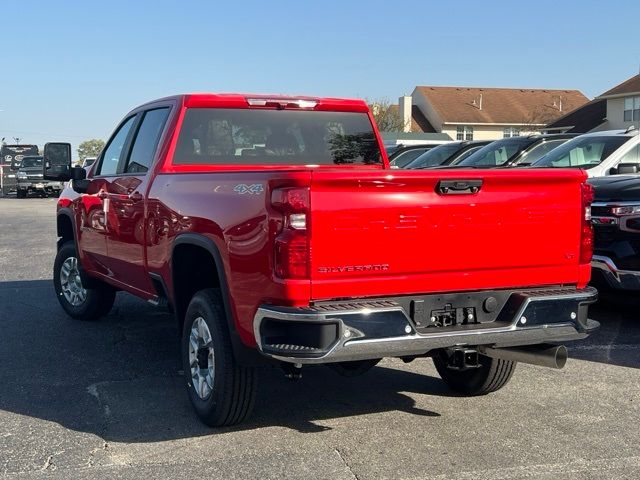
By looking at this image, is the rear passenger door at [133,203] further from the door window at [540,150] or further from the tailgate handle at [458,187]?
the door window at [540,150]

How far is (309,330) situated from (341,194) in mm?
700

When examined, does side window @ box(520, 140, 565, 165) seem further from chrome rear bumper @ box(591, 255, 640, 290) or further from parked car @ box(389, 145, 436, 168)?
chrome rear bumper @ box(591, 255, 640, 290)

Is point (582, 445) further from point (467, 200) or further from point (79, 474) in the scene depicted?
point (79, 474)

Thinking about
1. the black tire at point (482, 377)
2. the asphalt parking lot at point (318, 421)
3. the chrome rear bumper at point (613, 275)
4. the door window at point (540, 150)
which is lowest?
the asphalt parking lot at point (318, 421)

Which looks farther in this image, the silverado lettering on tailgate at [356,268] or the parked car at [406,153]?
the parked car at [406,153]

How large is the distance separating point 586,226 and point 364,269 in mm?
1457

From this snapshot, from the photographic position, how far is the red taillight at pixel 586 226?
4.64 meters

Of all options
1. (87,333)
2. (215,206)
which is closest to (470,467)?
(215,206)

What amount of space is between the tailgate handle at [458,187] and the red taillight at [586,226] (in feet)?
2.40

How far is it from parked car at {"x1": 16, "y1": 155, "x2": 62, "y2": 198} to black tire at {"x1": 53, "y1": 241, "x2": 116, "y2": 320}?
30.1 metres

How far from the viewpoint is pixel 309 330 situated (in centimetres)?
397

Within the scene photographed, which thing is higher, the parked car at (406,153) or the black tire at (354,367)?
the parked car at (406,153)

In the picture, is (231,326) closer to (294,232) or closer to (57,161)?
(294,232)

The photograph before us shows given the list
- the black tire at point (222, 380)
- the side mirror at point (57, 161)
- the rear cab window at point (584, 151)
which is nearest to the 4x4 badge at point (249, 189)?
the black tire at point (222, 380)
